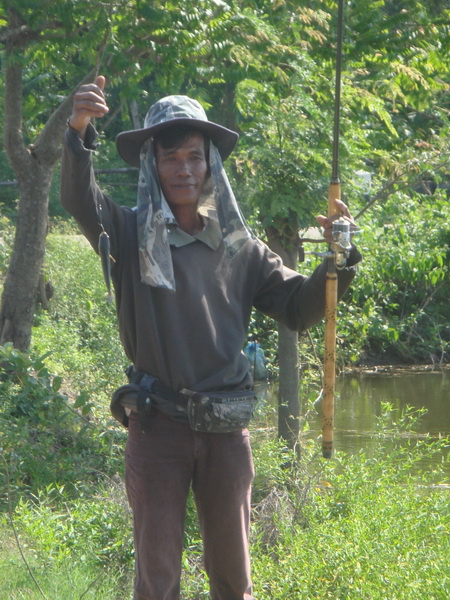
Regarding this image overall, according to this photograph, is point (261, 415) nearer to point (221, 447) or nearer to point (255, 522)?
point (255, 522)

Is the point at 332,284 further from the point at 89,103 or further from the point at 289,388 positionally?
the point at 289,388

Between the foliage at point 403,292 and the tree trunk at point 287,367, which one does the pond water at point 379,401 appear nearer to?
the foliage at point 403,292

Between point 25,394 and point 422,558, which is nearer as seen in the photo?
point 422,558

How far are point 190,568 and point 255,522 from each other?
58 centimetres

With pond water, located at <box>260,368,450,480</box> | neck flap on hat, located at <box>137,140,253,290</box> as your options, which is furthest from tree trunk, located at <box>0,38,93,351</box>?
neck flap on hat, located at <box>137,140,253,290</box>

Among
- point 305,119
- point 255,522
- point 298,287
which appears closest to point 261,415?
point 255,522

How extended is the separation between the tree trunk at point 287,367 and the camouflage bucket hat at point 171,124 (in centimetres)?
226

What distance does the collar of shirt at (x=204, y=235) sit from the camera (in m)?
3.19

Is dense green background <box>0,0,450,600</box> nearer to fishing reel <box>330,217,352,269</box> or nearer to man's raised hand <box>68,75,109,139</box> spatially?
fishing reel <box>330,217,352,269</box>

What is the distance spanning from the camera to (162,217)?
10.2 feet

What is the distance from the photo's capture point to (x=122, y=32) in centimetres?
667

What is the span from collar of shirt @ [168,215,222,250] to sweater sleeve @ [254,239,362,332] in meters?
0.23

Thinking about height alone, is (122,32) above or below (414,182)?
above

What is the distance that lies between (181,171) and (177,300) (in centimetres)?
46
